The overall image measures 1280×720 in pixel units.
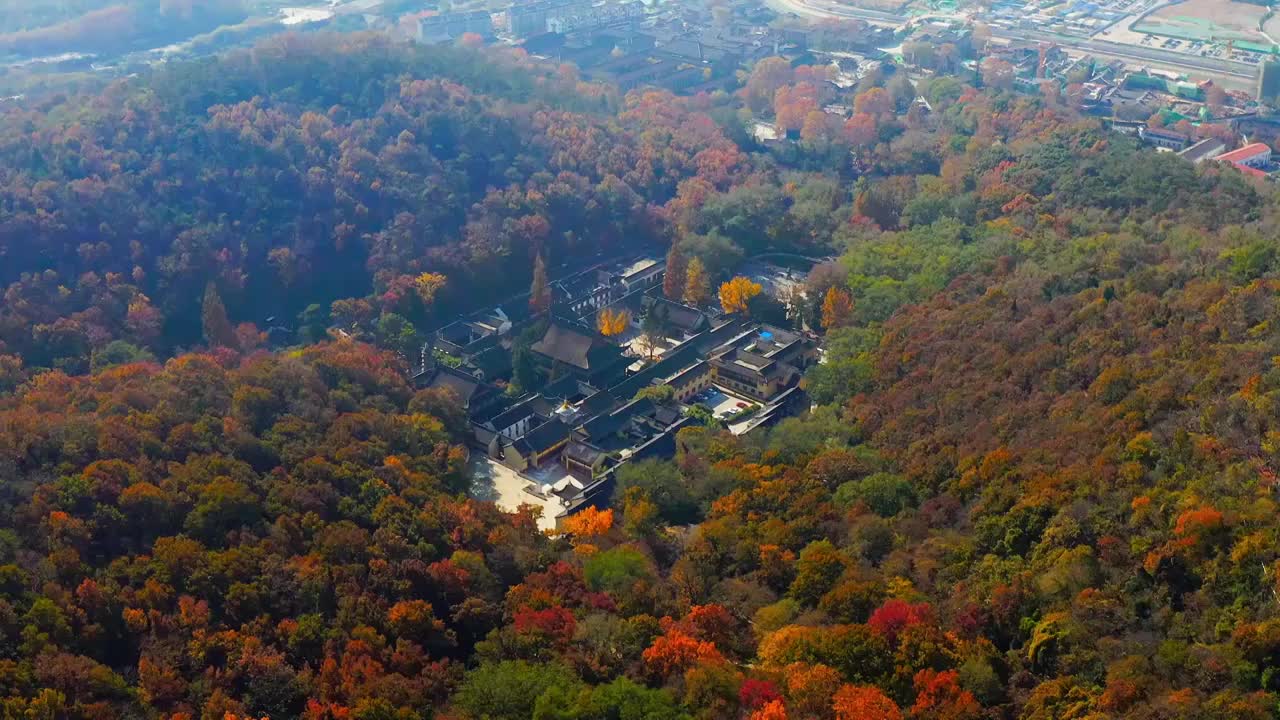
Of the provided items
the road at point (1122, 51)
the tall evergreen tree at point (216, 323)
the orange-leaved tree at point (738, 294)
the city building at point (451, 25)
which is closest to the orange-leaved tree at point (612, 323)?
the orange-leaved tree at point (738, 294)

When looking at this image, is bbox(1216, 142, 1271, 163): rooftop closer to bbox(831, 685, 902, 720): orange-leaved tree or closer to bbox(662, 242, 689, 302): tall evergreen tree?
bbox(662, 242, 689, 302): tall evergreen tree

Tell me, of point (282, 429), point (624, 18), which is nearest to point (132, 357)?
point (282, 429)

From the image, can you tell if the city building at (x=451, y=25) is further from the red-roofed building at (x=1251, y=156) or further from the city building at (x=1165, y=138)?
the red-roofed building at (x=1251, y=156)

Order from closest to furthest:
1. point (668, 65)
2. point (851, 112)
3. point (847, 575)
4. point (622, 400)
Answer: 1. point (847, 575)
2. point (622, 400)
3. point (851, 112)
4. point (668, 65)

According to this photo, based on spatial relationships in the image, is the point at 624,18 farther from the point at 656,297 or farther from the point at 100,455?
the point at 100,455

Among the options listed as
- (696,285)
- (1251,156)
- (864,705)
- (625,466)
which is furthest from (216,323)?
(1251,156)

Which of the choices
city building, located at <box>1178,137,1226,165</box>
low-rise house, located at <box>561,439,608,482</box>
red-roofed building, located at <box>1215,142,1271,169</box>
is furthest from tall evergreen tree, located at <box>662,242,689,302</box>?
red-roofed building, located at <box>1215,142,1271,169</box>

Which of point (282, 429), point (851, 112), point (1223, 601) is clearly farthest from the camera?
point (851, 112)
